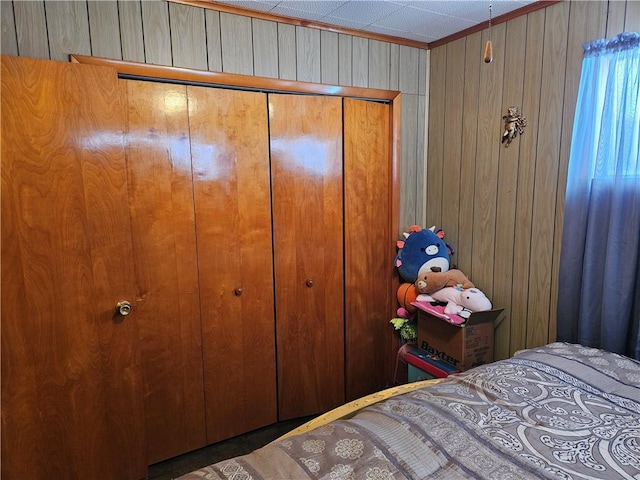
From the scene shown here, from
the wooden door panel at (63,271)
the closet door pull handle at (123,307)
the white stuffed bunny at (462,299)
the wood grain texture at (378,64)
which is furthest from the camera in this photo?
the wood grain texture at (378,64)

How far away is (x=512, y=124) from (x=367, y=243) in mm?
1054

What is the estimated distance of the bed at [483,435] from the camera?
3.49 ft

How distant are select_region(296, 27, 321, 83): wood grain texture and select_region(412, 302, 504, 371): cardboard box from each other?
4.74 ft

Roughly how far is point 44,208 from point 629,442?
212 centimetres

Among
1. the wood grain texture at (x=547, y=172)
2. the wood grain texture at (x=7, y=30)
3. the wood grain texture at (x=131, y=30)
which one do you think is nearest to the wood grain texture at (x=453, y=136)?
the wood grain texture at (x=547, y=172)

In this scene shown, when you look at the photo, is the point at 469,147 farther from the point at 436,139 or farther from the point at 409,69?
the point at 409,69

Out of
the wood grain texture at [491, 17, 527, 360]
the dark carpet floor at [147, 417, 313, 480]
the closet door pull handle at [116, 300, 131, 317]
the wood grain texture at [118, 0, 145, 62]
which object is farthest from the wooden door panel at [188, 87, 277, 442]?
the wood grain texture at [491, 17, 527, 360]

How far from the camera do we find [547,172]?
2.12 m

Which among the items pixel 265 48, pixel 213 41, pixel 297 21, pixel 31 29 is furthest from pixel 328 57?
pixel 31 29

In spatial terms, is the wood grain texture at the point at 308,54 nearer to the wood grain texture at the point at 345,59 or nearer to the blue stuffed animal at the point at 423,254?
the wood grain texture at the point at 345,59

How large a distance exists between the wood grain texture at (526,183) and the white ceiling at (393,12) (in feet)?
0.60

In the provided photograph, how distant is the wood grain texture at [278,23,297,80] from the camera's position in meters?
2.26

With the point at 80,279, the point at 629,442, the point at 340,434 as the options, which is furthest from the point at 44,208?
the point at 629,442

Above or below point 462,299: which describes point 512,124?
above
